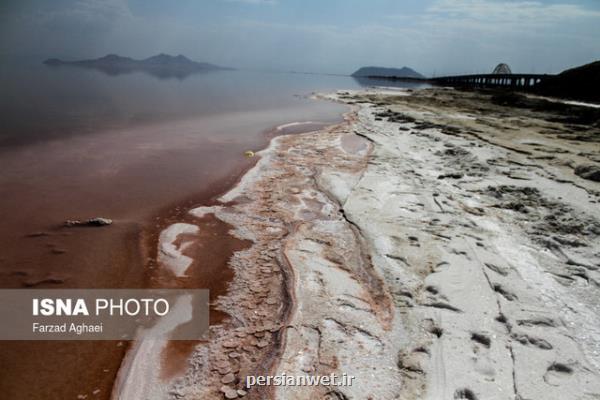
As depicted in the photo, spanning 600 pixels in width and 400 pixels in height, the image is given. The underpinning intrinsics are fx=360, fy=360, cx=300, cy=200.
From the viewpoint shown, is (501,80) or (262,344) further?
(501,80)

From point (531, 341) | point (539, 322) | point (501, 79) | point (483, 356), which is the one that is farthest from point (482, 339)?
point (501, 79)

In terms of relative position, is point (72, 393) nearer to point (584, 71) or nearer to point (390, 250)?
point (390, 250)

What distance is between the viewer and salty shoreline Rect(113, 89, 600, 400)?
3.06 m

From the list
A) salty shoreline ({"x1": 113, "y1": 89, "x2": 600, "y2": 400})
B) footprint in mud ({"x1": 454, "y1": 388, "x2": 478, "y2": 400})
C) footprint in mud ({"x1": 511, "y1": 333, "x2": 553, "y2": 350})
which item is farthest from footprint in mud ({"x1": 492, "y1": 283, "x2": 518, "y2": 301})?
footprint in mud ({"x1": 454, "y1": 388, "x2": 478, "y2": 400})

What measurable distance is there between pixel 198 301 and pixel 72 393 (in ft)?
4.76

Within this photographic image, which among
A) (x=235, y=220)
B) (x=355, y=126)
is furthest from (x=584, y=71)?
(x=235, y=220)

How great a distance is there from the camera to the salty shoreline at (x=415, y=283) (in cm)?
306

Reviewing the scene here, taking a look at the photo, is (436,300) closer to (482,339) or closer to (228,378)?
(482,339)

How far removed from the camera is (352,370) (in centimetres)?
309

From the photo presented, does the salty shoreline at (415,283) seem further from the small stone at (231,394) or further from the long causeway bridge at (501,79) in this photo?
the long causeway bridge at (501,79)

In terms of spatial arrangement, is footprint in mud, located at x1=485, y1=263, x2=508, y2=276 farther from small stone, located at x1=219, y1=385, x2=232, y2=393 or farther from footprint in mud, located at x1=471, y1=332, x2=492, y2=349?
small stone, located at x1=219, y1=385, x2=232, y2=393

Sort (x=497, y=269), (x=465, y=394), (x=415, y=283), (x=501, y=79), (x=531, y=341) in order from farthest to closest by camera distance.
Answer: (x=501, y=79) → (x=497, y=269) → (x=415, y=283) → (x=531, y=341) → (x=465, y=394)

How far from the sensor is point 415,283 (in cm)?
424

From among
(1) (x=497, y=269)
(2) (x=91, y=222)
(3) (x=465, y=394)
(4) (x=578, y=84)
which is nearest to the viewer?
(3) (x=465, y=394)
